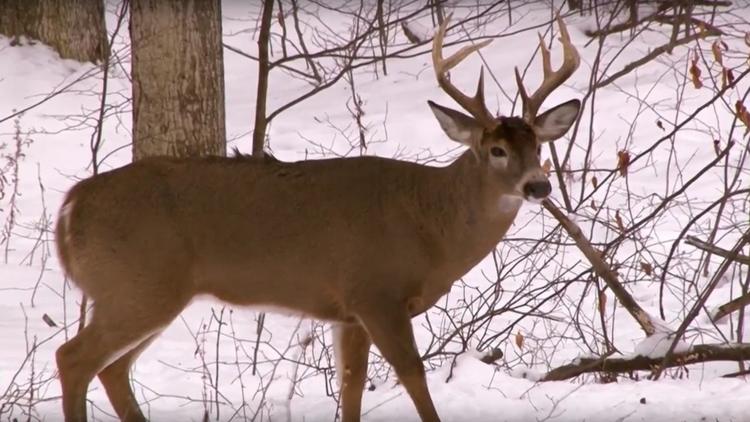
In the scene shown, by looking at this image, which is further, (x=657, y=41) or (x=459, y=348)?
(x=657, y=41)

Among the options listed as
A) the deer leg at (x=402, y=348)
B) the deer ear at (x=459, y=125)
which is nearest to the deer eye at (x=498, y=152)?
the deer ear at (x=459, y=125)

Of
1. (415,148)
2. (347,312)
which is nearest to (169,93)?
(347,312)

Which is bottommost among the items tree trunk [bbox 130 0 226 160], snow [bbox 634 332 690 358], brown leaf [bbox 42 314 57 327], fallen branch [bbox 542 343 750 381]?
fallen branch [bbox 542 343 750 381]

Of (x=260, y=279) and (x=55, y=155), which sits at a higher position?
(x=55, y=155)

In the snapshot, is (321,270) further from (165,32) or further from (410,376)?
(165,32)

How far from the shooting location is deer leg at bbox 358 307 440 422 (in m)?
6.07

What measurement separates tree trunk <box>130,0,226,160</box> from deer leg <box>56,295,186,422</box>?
1.98 meters

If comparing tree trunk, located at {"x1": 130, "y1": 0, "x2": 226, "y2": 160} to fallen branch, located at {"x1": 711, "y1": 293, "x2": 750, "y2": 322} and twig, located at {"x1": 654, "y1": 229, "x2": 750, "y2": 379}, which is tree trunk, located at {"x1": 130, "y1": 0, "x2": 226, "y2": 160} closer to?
twig, located at {"x1": 654, "y1": 229, "x2": 750, "y2": 379}

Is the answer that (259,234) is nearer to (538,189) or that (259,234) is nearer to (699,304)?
(538,189)

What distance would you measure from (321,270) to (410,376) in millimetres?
641

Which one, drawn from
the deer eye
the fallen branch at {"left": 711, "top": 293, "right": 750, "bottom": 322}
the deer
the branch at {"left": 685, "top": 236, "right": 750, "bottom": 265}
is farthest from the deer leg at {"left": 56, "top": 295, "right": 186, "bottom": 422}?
the fallen branch at {"left": 711, "top": 293, "right": 750, "bottom": 322}

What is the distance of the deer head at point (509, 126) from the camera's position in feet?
19.9

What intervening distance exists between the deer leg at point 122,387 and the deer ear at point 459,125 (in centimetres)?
168

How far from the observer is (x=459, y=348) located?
888cm
